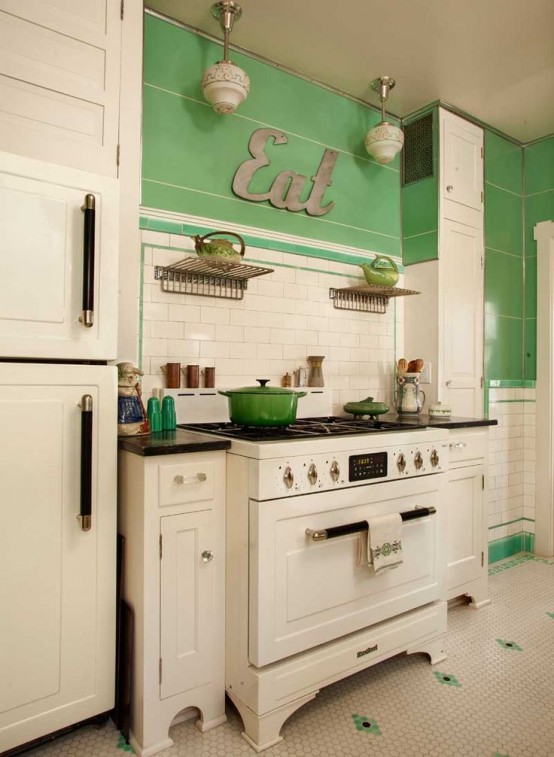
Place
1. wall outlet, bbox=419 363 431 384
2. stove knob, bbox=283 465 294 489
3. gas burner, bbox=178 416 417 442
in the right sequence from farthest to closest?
wall outlet, bbox=419 363 431 384
gas burner, bbox=178 416 417 442
stove knob, bbox=283 465 294 489

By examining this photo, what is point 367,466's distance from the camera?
6.74 feet

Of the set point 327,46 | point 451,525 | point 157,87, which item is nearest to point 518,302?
point 451,525

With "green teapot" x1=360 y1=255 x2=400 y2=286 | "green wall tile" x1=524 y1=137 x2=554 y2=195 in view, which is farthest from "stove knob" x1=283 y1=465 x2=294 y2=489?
"green wall tile" x1=524 y1=137 x2=554 y2=195

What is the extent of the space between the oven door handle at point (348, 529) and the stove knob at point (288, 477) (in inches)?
7.5

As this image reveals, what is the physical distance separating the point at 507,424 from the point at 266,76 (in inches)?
110

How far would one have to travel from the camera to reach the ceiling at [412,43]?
2.45m

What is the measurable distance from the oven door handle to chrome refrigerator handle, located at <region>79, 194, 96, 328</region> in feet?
3.51

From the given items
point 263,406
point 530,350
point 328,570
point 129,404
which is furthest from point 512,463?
point 129,404

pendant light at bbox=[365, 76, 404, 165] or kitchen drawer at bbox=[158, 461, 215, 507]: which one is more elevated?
pendant light at bbox=[365, 76, 404, 165]

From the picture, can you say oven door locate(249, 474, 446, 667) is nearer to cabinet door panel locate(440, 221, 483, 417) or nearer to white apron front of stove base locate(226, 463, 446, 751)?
white apron front of stove base locate(226, 463, 446, 751)

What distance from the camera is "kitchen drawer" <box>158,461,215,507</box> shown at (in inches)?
68.0

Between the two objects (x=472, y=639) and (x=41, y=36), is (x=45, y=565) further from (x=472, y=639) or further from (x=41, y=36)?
(x=472, y=639)

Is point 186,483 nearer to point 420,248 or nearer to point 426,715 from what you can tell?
point 426,715

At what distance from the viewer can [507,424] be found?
3.72 meters
